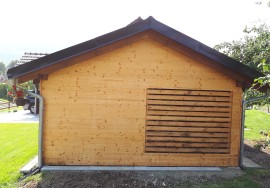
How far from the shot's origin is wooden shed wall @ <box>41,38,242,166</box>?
7.20 m

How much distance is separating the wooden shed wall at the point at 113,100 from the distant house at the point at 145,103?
0.08ft

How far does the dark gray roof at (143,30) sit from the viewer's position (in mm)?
6645

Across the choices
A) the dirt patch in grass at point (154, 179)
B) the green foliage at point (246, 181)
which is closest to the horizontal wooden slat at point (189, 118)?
the dirt patch in grass at point (154, 179)

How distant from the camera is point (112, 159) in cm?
737

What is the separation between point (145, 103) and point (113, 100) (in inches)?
33.6

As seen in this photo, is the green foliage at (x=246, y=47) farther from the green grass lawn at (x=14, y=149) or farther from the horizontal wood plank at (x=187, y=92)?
the green grass lawn at (x=14, y=149)

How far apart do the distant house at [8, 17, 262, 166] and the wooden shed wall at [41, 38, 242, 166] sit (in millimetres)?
26

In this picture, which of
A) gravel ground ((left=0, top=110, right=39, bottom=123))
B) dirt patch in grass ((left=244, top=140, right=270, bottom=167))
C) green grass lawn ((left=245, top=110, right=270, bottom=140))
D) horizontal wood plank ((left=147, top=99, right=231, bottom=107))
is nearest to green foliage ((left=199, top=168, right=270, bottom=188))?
dirt patch in grass ((left=244, top=140, right=270, bottom=167))

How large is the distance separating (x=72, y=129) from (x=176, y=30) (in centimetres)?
369

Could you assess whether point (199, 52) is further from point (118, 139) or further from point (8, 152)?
point (8, 152)

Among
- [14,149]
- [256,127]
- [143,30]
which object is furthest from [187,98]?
[256,127]

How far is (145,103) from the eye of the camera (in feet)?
24.2

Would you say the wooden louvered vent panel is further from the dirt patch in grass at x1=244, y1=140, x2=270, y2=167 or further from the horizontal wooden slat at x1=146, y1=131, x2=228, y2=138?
the dirt patch in grass at x1=244, y1=140, x2=270, y2=167

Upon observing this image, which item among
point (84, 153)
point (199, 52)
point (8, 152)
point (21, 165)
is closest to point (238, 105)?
point (199, 52)
